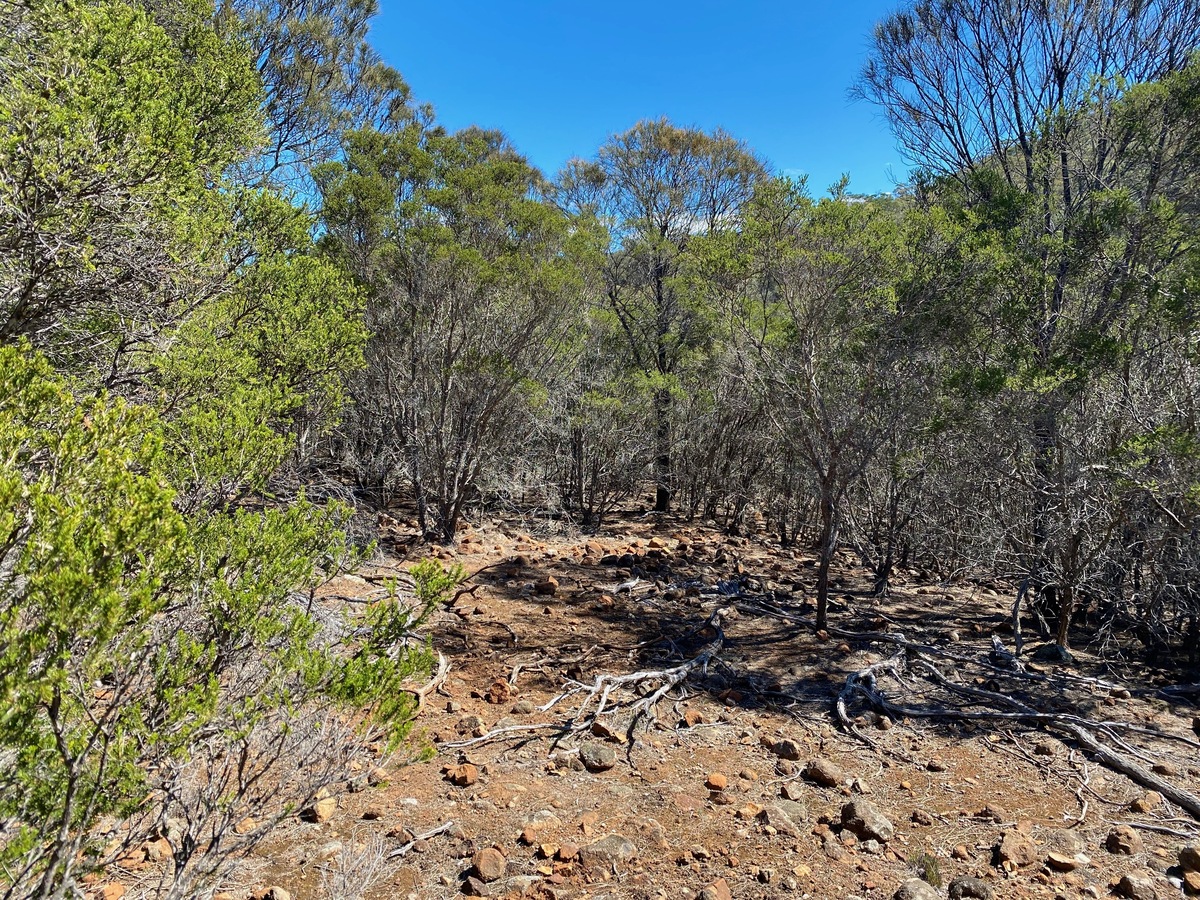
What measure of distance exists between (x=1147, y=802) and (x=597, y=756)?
314 centimetres

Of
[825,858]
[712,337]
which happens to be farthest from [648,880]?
[712,337]

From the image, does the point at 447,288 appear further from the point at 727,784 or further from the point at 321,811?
the point at 727,784

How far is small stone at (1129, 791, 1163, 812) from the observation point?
3507 mm

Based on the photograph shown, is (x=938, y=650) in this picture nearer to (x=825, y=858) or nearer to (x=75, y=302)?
(x=825, y=858)

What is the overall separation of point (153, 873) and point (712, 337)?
34.7 feet

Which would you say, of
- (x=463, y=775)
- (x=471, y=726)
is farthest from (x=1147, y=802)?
(x=471, y=726)

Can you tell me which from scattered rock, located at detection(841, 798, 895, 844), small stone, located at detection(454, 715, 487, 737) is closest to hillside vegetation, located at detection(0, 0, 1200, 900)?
small stone, located at detection(454, 715, 487, 737)

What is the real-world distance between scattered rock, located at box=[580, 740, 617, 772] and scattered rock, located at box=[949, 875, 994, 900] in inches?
73.7

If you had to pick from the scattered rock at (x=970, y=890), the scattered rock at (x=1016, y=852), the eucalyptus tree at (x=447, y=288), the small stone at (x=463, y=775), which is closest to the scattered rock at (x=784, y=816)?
the scattered rock at (x=970, y=890)

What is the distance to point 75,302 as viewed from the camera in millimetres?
3969

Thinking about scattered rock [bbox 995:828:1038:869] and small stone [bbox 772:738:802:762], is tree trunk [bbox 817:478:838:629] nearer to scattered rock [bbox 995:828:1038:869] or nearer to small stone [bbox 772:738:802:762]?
small stone [bbox 772:738:802:762]

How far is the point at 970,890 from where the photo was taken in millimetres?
2865

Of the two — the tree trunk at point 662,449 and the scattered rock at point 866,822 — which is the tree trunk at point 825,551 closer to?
the scattered rock at point 866,822

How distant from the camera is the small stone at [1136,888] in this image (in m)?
2.86
